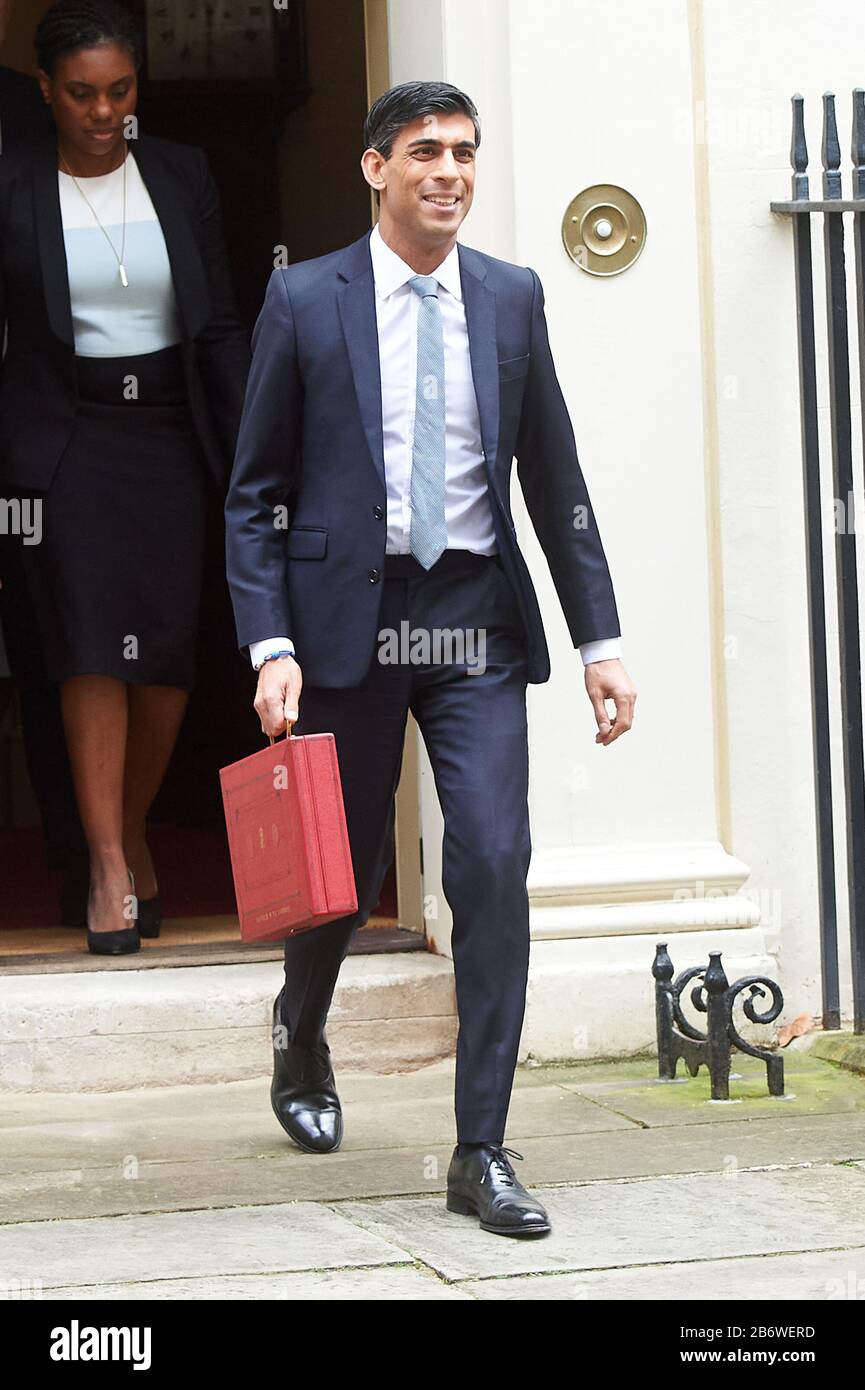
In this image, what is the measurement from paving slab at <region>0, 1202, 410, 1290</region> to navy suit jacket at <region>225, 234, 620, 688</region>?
3.36 ft

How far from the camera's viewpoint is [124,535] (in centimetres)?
617

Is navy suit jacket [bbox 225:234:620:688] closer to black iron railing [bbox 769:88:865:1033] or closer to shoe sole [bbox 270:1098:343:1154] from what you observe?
shoe sole [bbox 270:1098:343:1154]

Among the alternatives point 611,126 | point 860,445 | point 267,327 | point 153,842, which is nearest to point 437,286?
point 267,327

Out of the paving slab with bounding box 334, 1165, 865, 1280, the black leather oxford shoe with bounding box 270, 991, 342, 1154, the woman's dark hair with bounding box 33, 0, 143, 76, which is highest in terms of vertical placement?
the woman's dark hair with bounding box 33, 0, 143, 76

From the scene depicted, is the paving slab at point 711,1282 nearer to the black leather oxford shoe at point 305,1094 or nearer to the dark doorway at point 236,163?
the black leather oxford shoe at point 305,1094

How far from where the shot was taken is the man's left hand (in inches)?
169

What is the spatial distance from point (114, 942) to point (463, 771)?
2.07 m

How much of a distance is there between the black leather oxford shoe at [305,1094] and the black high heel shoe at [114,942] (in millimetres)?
1287

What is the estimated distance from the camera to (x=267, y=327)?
4359 mm

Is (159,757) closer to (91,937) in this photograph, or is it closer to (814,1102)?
(91,937)

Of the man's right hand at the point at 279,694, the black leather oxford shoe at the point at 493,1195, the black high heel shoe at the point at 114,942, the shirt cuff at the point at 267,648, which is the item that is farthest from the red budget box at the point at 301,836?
the black high heel shoe at the point at 114,942

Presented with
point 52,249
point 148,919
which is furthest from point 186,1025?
point 52,249

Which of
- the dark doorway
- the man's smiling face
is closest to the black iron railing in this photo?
the man's smiling face

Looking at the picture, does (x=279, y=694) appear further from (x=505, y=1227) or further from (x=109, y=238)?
(x=109, y=238)
